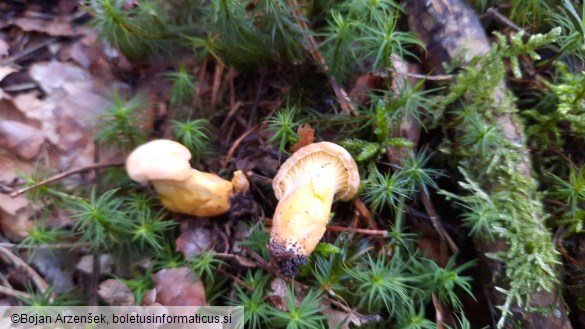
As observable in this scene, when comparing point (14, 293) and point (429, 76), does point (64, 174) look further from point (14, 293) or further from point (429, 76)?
point (429, 76)

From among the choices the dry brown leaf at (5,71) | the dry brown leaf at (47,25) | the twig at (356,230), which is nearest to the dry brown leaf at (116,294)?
the twig at (356,230)

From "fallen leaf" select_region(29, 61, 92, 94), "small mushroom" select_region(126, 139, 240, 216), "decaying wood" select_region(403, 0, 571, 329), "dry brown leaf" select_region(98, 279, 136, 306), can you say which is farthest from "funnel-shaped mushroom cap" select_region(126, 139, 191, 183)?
"decaying wood" select_region(403, 0, 571, 329)

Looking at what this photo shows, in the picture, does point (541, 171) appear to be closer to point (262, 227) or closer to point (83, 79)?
point (262, 227)

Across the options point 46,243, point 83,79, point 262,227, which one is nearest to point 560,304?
point 262,227

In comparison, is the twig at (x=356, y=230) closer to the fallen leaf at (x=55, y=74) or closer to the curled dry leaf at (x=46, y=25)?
the fallen leaf at (x=55, y=74)

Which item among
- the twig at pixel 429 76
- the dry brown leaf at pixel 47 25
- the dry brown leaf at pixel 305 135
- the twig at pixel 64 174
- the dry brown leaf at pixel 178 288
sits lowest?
the dry brown leaf at pixel 178 288

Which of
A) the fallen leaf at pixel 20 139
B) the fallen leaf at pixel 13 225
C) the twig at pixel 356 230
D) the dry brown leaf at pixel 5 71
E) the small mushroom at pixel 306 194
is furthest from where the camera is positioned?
the dry brown leaf at pixel 5 71

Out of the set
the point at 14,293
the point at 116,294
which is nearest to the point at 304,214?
the point at 116,294
